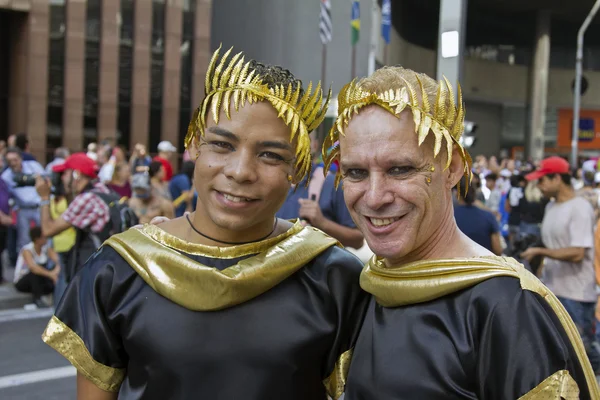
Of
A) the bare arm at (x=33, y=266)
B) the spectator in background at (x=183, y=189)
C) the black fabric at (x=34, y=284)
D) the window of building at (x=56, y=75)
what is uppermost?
the window of building at (x=56, y=75)

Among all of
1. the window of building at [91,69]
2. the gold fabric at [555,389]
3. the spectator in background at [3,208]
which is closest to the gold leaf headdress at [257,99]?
the gold fabric at [555,389]

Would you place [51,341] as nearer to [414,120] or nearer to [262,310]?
[262,310]

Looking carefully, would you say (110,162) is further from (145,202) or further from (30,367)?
(30,367)

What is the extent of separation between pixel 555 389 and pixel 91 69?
2375cm

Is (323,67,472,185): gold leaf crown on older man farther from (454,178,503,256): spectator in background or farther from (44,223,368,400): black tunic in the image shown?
(454,178,503,256): spectator in background

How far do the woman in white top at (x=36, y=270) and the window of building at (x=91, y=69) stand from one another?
16246mm

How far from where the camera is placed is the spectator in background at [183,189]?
8523 mm

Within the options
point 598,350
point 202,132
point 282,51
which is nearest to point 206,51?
point 282,51

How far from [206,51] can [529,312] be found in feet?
81.2

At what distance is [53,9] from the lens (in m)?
22.8

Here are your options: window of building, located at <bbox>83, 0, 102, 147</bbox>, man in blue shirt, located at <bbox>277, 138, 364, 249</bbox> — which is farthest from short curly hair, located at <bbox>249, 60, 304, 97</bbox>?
window of building, located at <bbox>83, 0, 102, 147</bbox>

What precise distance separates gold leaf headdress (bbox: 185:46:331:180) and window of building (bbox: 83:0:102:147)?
22350 mm

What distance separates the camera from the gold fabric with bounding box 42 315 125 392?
217 centimetres

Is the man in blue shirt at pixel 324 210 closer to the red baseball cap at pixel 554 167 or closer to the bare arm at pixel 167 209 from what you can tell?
the bare arm at pixel 167 209
